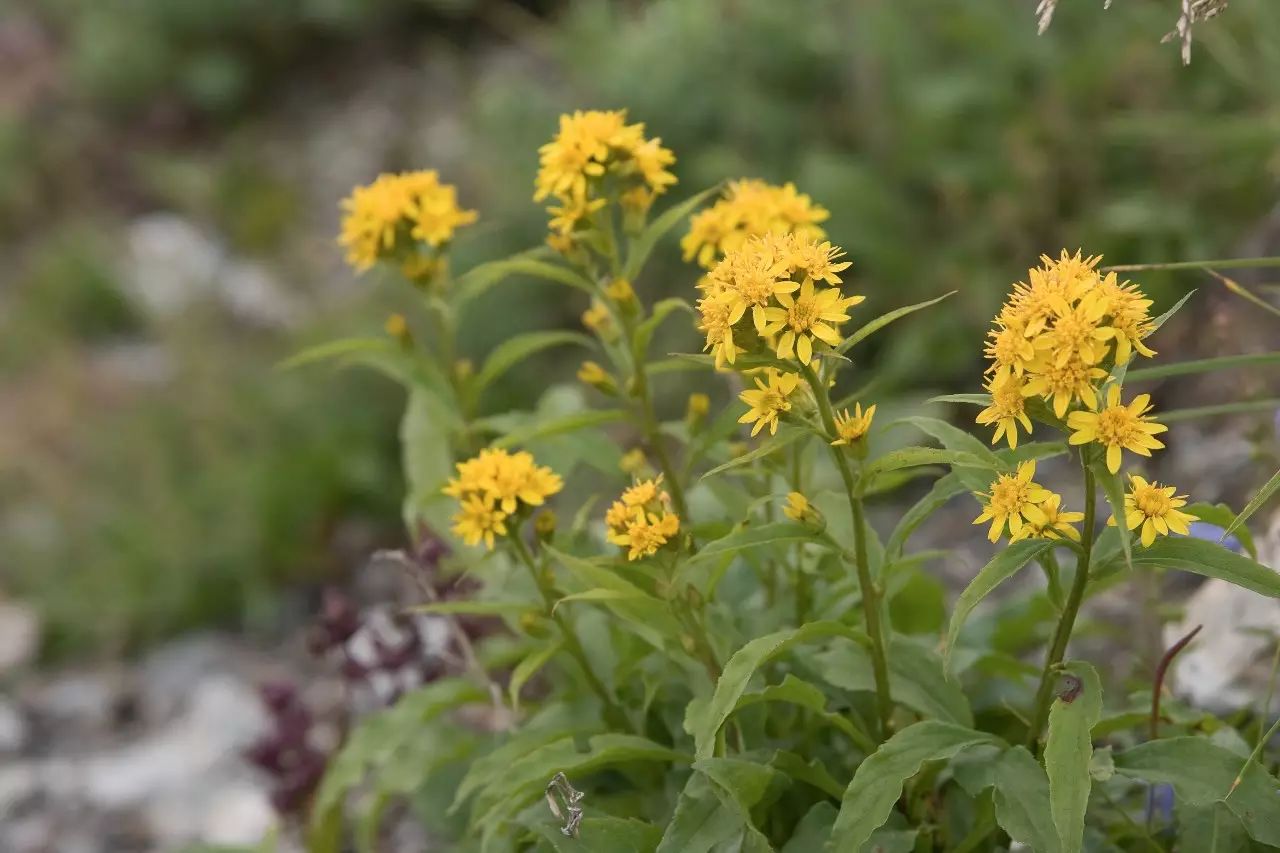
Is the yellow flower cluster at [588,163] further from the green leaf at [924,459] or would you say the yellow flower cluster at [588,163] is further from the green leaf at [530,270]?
the green leaf at [924,459]

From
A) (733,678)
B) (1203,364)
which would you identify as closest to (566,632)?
(733,678)

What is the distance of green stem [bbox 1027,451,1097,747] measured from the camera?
1.19m

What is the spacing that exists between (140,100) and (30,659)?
11.3ft

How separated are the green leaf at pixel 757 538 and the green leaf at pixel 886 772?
23 centimetres

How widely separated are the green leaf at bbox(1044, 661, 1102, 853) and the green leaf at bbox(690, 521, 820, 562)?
0.30m

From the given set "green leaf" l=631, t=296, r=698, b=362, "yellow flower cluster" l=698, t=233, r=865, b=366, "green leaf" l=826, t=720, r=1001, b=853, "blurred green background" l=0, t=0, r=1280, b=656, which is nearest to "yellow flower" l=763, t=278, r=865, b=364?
"yellow flower cluster" l=698, t=233, r=865, b=366

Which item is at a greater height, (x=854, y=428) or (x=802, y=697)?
(x=854, y=428)

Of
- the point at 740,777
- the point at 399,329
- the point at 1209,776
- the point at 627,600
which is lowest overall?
the point at 1209,776

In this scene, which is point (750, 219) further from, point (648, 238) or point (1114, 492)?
point (1114, 492)

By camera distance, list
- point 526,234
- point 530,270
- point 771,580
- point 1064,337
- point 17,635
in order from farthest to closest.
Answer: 1. point 526,234
2. point 17,635
3. point 771,580
4. point 530,270
5. point 1064,337

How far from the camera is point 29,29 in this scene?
7.00 metres

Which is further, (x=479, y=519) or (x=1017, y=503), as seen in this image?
(x=479, y=519)

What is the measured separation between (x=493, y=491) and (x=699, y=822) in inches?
17.2

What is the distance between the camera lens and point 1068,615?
1274 millimetres
